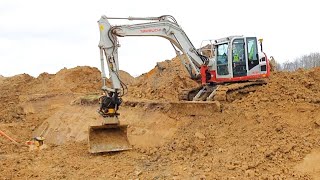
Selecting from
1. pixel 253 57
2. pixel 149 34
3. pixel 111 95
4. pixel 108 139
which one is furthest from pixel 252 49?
pixel 108 139

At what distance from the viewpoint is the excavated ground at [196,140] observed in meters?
7.73

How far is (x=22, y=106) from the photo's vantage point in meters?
16.4

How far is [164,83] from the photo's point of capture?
53.9ft

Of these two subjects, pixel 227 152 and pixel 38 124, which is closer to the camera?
pixel 227 152

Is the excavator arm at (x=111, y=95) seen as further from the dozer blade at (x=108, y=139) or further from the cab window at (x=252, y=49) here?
the cab window at (x=252, y=49)

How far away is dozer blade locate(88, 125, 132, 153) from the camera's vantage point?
30.4 ft

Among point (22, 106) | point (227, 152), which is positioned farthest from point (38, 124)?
point (227, 152)

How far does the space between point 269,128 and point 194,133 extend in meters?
1.64

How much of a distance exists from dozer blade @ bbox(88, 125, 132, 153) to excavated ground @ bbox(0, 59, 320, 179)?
6.8 inches

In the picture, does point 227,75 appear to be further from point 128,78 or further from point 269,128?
point 128,78

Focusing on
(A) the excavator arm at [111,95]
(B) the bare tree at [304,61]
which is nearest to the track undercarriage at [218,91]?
(A) the excavator arm at [111,95]

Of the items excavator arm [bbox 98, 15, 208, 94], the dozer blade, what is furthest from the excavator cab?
the dozer blade

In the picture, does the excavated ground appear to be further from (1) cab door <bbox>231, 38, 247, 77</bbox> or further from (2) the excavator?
(1) cab door <bbox>231, 38, 247, 77</bbox>

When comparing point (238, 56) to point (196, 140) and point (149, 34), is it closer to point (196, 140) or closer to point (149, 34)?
point (149, 34)
